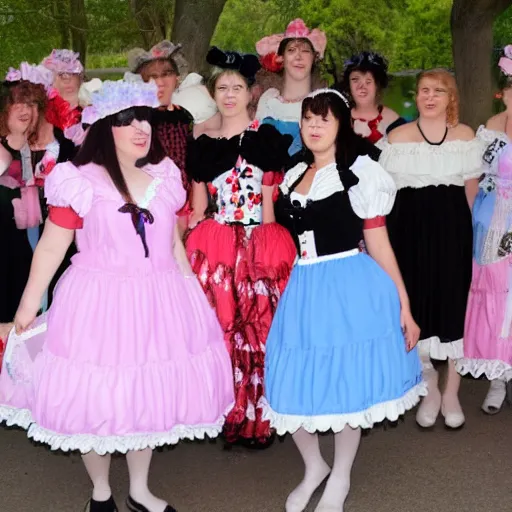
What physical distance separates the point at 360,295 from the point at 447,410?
1604 millimetres

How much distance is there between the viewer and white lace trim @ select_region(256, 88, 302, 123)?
15.4 ft

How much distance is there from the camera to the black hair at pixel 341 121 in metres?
3.48

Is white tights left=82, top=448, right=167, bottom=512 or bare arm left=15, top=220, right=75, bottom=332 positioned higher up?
bare arm left=15, top=220, right=75, bottom=332

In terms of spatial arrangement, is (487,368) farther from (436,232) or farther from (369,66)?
(369,66)

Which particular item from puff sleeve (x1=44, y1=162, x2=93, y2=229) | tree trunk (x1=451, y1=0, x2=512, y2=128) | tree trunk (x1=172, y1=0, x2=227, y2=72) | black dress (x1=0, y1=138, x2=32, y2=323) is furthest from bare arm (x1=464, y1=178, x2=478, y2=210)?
tree trunk (x1=451, y1=0, x2=512, y2=128)

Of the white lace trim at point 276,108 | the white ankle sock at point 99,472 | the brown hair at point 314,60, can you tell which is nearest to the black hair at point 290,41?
the brown hair at point 314,60

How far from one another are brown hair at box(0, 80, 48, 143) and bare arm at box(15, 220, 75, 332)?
5.65 feet

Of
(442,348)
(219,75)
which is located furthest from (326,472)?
(219,75)

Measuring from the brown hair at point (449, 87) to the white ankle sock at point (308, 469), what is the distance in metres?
1.97

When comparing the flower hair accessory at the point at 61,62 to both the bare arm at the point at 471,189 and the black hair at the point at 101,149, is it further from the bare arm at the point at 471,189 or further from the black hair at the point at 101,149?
the bare arm at the point at 471,189

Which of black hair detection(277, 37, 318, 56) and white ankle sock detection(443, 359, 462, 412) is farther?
black hair detection(277, 37, 318, 56)

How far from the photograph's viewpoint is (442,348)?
14.6 feet

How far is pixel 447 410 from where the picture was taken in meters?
4.61

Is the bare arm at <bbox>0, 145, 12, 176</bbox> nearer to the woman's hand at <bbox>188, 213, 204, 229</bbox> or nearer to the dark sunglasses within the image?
the woman's hand at <bbox>188, 213, 204, 229</bbox>
